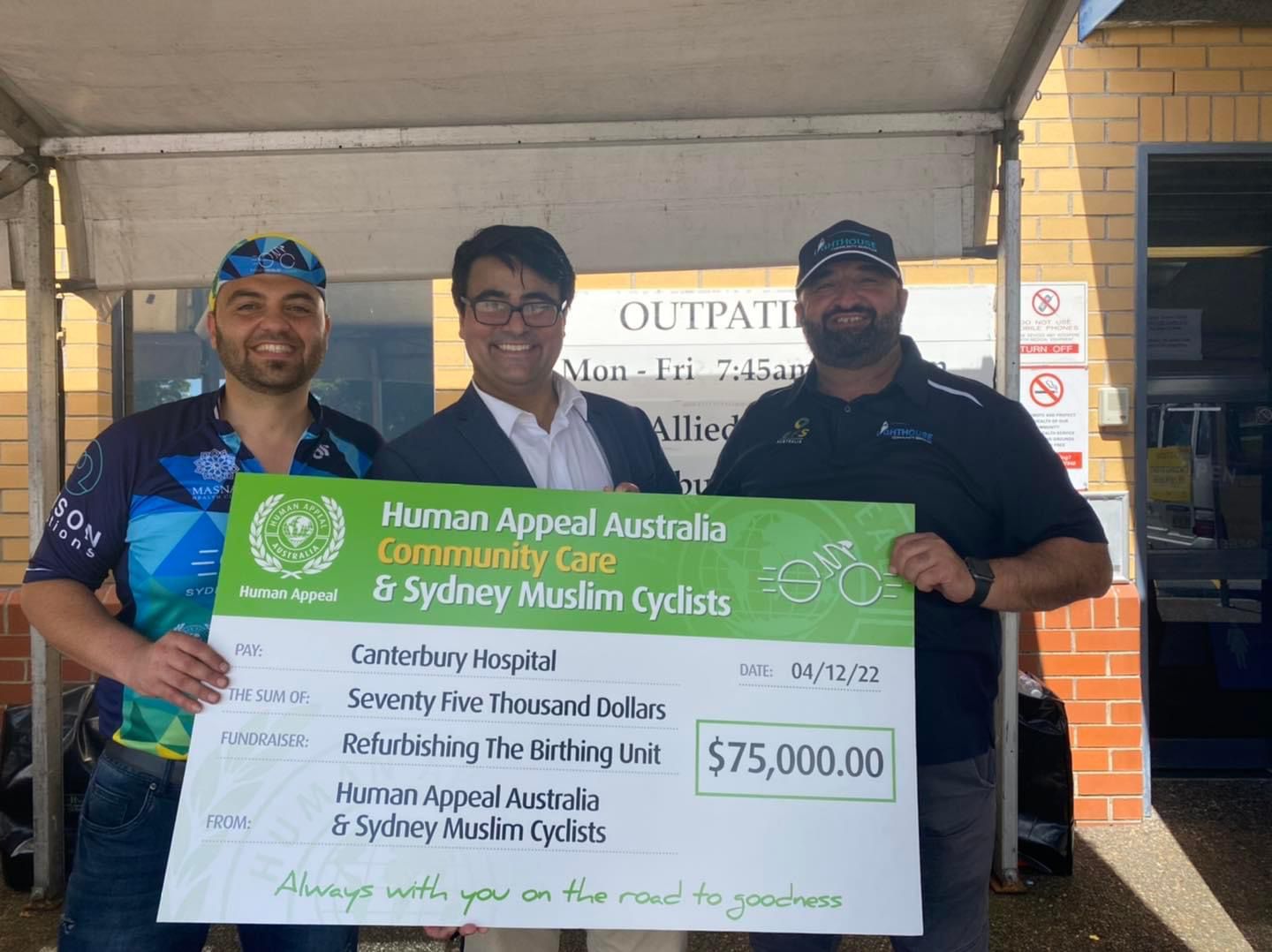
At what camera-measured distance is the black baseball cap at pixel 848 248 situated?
224cm

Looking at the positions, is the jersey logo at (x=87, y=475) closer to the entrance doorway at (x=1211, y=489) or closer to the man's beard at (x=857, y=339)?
the man's beard at (x=857, y=339)

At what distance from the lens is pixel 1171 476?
4867 mm

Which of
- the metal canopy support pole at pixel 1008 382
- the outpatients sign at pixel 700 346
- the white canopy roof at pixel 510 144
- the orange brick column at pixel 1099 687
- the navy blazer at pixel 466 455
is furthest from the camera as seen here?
the orange brick column at pixel 1099 687

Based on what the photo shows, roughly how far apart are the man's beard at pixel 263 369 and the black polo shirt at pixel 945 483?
105cm

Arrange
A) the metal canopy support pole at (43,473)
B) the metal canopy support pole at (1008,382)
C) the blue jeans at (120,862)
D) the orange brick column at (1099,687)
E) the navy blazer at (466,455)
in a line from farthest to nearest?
the orange brick column at (1099,687)
the metal canopy support pole at (43,473)
the metal canopy support pole at (1008,382)
the navy blazer at (466,455)
the blue jeans at (120,862)

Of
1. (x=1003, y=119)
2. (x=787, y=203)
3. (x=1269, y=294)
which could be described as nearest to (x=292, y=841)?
(x=787, y=203)

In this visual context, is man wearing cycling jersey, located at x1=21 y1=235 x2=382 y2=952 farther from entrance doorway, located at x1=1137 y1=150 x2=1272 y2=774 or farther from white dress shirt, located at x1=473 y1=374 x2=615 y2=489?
entrance doorway, located at x1=1137 y1=150 x2=1272 y2=774

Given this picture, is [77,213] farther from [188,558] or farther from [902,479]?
[902,479]

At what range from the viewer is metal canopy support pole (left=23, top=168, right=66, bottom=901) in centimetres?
306

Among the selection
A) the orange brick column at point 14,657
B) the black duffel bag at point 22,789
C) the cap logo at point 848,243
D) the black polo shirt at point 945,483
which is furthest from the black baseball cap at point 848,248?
the orange brick column at point 14,657

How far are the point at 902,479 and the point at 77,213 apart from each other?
2593 mm

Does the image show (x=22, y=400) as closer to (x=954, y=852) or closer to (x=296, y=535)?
(x=296, y=535)

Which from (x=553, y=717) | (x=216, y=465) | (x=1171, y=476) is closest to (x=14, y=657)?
(x=216, y=465)

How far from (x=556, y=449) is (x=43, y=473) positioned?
6.55 ft
